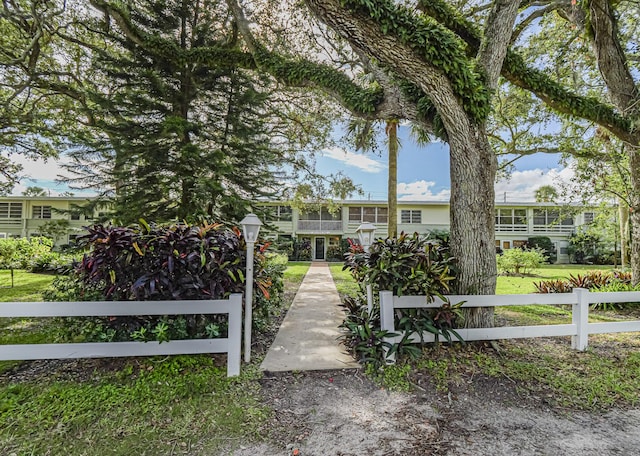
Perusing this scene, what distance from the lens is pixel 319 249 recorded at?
2448 centimetres

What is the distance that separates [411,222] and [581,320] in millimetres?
21048

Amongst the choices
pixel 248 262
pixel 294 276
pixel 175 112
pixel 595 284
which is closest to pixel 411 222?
pixel 294 276

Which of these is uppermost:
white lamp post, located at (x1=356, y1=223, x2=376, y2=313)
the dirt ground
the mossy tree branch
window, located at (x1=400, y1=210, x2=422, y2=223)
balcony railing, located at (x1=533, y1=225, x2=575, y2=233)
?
the mossy tree branch

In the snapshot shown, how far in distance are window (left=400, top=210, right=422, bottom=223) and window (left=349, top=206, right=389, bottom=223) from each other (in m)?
1.60

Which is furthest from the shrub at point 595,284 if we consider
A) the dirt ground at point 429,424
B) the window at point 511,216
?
the window at point 511,216

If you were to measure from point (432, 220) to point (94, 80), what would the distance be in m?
22.9

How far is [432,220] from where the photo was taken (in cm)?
2438

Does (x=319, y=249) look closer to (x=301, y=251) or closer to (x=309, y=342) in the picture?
(x=301, y=251)

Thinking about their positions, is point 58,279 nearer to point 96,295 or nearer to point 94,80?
point 96,295

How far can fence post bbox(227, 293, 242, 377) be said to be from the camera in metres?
3.22

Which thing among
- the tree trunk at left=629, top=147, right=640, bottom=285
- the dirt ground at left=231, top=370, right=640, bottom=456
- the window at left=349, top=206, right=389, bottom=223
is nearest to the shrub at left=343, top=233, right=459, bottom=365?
the dirt ground at left=231, top=370, right=640, bottom=456

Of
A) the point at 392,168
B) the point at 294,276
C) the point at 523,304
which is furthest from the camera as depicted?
the point at 294,276

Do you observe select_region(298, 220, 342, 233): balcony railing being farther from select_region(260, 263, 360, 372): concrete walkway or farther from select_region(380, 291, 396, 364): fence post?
select_region(380, 291, 396, 364): fence post

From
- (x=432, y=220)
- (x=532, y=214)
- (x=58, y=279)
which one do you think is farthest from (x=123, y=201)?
(x=532, y=214)
